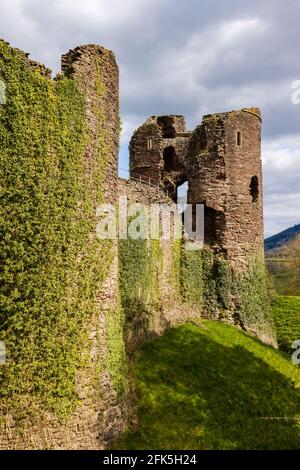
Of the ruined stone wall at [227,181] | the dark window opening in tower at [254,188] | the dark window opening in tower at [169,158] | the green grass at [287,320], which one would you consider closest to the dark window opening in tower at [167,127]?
the dark window opening in tower at [169,158]

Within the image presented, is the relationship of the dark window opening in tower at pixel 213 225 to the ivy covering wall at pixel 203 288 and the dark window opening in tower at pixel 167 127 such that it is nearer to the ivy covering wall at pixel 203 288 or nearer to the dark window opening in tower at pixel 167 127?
the ivy covering wall at pixel 203 288

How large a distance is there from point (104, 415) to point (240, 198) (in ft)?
51.0

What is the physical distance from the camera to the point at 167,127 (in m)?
28.2

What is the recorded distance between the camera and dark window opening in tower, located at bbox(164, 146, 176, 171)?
27.7 meters

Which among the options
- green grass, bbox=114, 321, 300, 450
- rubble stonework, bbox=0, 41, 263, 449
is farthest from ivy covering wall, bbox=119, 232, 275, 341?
green grass, bbox=114, 321, 300, 450

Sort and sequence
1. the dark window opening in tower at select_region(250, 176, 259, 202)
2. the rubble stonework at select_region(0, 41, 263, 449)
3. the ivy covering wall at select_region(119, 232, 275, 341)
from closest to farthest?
the rubble stonework at select_region(0, 41, 263, 449) < the ivy covering wall at select_region(119, 232, 275, 341) < the dark window opening in tower at select_region(250, 176, 259, 202)

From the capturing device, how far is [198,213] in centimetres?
2362

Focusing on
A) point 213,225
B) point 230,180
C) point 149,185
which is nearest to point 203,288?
point 213,225

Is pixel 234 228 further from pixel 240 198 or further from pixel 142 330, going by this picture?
pixel 142 330

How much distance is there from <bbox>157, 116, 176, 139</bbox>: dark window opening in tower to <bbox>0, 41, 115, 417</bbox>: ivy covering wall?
18.2 meters

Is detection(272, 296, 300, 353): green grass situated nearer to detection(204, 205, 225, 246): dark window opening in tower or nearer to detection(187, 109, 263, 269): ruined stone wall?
detection(187, 109, 263, 269): ruined stone wall

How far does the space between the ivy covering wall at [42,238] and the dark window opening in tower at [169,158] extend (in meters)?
17.7

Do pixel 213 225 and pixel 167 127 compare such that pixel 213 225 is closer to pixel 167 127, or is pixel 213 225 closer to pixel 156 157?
pixel 156 157

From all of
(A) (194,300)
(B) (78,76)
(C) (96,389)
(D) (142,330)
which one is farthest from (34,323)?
(A) (194,300)
